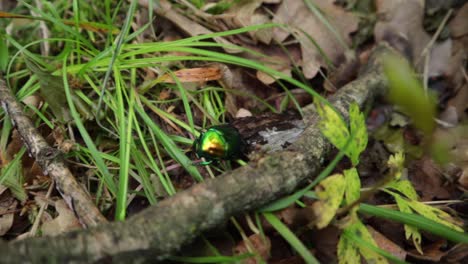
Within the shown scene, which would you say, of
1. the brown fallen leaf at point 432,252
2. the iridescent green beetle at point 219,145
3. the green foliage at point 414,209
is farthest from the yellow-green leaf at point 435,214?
the iridescent green beetle at point 219,145

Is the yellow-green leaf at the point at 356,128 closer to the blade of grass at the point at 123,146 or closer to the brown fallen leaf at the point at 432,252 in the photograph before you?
the brown fallen leaf at the point at 432,252

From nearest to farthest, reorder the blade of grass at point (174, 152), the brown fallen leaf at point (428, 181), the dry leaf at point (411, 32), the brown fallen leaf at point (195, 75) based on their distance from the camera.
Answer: the blade of grass at point (174, 152)
the brown fallen leaf at point (428, 181)
the brown fallen leaf at point (195, 75)
the dry leaf at point (411, 32)

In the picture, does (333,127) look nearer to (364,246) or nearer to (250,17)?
(364,246)

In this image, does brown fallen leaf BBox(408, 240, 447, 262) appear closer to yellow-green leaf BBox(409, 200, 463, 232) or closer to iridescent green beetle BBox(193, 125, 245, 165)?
yellow-green leaf BBox(409, 200, 463, 232)

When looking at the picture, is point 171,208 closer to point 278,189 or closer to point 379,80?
point 278,189

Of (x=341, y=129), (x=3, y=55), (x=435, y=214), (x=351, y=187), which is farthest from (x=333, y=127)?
(x=3, y=55)

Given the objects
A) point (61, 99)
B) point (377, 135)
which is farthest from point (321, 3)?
point (61, 99)

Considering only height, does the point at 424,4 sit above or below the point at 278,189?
above
